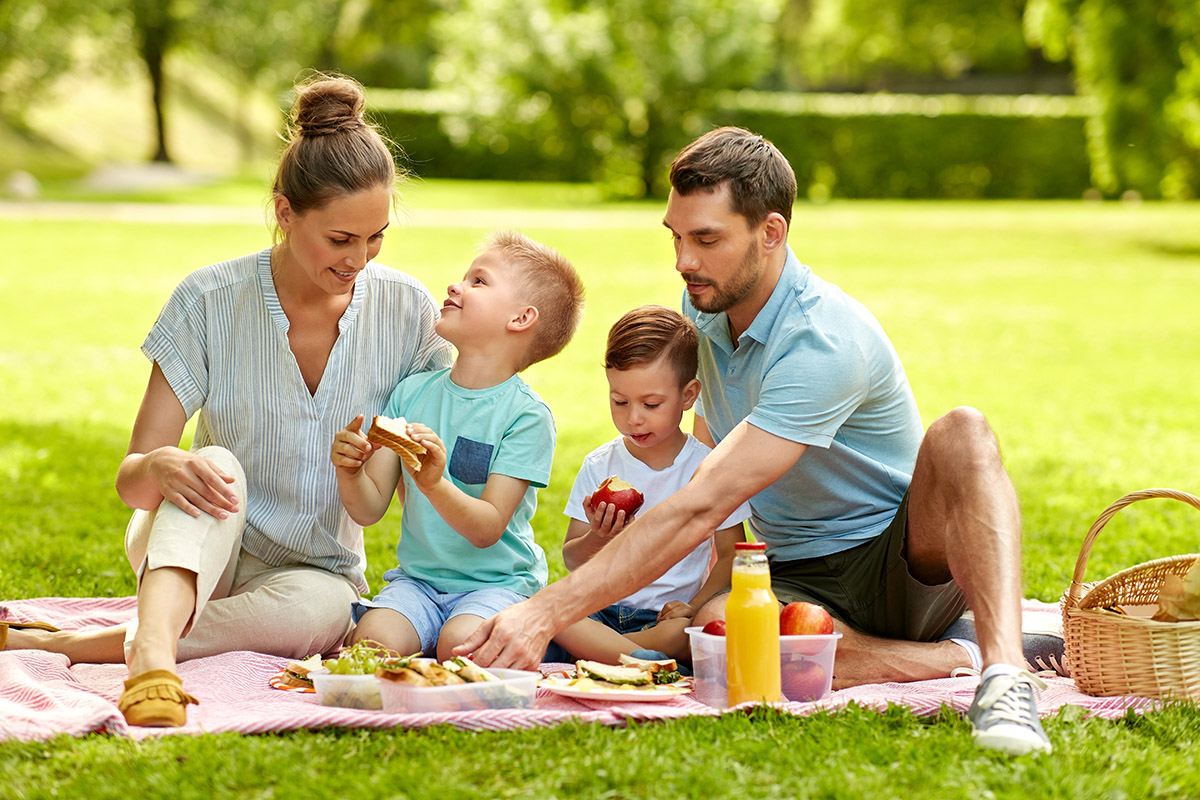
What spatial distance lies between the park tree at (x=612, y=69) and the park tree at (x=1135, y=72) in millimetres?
8234

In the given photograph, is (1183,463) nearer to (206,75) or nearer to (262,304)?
(262,304)

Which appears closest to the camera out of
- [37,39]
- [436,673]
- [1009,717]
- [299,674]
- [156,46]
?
[1009,717]

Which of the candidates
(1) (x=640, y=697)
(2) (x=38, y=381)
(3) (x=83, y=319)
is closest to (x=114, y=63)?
(3) (x=83, y=319)

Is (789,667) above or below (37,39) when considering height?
below

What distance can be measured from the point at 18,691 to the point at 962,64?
5211cm

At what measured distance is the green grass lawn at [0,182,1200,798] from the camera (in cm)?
269

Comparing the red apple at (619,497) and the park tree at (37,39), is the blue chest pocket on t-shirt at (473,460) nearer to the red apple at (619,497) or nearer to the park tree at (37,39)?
the red apple at (619,497)

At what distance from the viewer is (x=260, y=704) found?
310cm

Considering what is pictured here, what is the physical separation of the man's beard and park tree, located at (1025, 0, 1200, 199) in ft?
55.4

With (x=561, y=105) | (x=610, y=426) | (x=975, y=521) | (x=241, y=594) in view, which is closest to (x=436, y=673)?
(x=241, y=594)

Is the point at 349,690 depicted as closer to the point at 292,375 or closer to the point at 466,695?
the point at 466,695

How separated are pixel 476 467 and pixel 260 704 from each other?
2.92 feet

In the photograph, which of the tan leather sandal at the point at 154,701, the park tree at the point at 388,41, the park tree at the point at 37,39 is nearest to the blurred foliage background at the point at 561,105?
the park tree at the point at 37,39

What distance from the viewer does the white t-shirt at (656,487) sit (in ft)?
12.2
